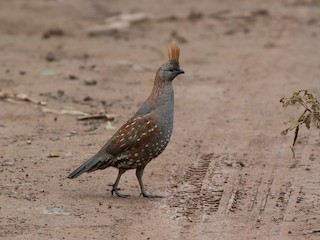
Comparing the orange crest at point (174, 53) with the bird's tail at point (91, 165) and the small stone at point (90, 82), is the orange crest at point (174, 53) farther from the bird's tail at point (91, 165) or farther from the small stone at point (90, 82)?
the small stone at point (90, 82)

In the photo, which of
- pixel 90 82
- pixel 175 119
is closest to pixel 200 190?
pixel 175 119

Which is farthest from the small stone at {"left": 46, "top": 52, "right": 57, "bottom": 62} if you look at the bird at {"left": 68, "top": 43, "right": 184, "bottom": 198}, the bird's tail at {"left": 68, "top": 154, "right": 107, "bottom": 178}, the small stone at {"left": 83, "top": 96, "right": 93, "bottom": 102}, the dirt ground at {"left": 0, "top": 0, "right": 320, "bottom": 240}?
the bird's tail at {"left": 68, "top": 154, "right": 107, "bottom": 178}

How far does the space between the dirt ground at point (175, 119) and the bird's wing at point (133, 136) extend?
47 cm

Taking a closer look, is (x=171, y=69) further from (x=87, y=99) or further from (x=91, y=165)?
(x=87, y=99)

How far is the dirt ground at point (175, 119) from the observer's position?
8562 millimetres

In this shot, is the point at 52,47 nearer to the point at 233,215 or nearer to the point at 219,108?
the point at 219,108

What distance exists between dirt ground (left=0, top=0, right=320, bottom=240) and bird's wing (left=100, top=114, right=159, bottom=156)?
0.47 m

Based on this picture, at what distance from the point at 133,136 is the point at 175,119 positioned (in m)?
3.22

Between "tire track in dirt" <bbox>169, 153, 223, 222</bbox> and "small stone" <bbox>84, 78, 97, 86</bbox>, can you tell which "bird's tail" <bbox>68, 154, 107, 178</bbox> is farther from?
"small stone" <bbox>84, 78, 97, 86</bbox>


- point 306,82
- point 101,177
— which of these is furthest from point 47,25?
point 101,177

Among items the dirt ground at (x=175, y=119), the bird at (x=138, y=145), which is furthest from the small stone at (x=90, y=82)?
the bird at (x=138, y=145)

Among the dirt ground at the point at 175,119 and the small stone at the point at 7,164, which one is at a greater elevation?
the dirt ground at the point at 175,119

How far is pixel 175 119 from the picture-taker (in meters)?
12.4

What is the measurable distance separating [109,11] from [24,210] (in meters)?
12.9
